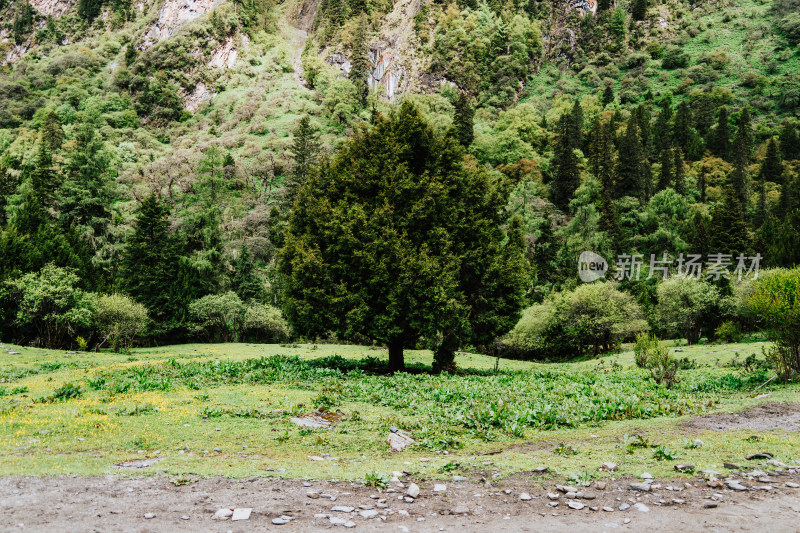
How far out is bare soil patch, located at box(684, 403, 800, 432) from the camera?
1398 centimetres

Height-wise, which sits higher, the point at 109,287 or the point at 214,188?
the point at 214,188

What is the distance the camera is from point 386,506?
8.36 meters

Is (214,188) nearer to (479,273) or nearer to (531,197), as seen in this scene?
(531,197)

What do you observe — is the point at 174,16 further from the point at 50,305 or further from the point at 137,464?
the point at 137,464

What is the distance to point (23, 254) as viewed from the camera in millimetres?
47031

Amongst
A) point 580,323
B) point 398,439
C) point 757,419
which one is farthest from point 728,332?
point 398,439

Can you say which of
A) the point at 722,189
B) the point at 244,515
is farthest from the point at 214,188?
the point at 722,189

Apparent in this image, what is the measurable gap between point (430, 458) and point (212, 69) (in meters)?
200

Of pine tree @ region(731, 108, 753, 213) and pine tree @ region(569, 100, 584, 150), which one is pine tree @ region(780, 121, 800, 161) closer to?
pine tree @ region(731, 108, 753, 213)

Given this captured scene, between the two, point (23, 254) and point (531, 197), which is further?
point (531, 197)

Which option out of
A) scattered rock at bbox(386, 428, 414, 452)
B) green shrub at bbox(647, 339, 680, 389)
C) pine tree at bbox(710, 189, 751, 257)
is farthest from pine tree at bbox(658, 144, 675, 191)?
scattered rock at bbox(386, 428, 414, 452)

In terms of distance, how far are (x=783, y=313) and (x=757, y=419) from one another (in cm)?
823

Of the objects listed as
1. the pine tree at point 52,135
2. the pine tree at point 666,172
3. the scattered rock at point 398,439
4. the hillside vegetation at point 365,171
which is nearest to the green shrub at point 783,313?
the hillside vegetation at point 365,171

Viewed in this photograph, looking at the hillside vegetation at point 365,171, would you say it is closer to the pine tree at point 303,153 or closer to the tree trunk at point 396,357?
the pine tree at point 303,153
